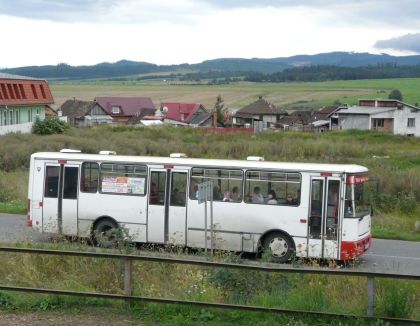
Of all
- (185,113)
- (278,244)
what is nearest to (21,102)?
(278,244)

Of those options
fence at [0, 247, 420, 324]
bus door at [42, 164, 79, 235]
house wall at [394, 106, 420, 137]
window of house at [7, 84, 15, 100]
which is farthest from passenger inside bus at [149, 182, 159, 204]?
house wall at [394, 106, 420, 137]

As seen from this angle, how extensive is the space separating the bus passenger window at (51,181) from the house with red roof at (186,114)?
Answer: 93.8 metres

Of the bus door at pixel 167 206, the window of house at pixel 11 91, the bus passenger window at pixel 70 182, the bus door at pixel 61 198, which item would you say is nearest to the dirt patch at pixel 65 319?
the bus door at pixel 167 206

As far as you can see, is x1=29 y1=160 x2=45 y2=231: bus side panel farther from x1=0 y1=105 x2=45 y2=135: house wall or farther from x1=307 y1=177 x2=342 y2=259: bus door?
x1=0 y1=105 x2=45 y2=135: house wall

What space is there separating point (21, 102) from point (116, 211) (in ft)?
153

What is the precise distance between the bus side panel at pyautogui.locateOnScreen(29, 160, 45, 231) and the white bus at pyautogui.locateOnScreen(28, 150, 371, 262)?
0.03m

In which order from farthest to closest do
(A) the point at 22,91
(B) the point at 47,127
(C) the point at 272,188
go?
(A) the point at 22,91 → (B) the point at 47,127 → (C) the point at 272,188

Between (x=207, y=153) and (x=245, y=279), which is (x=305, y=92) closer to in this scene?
(x=207, y=153)

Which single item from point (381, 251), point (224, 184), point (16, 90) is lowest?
point (381, 251)

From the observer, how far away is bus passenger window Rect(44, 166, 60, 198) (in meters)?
18.3

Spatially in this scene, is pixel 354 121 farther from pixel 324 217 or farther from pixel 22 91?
pixel 324 217

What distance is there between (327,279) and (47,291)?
398cm

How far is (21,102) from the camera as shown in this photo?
61.4m

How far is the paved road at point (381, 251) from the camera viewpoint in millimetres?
16000
